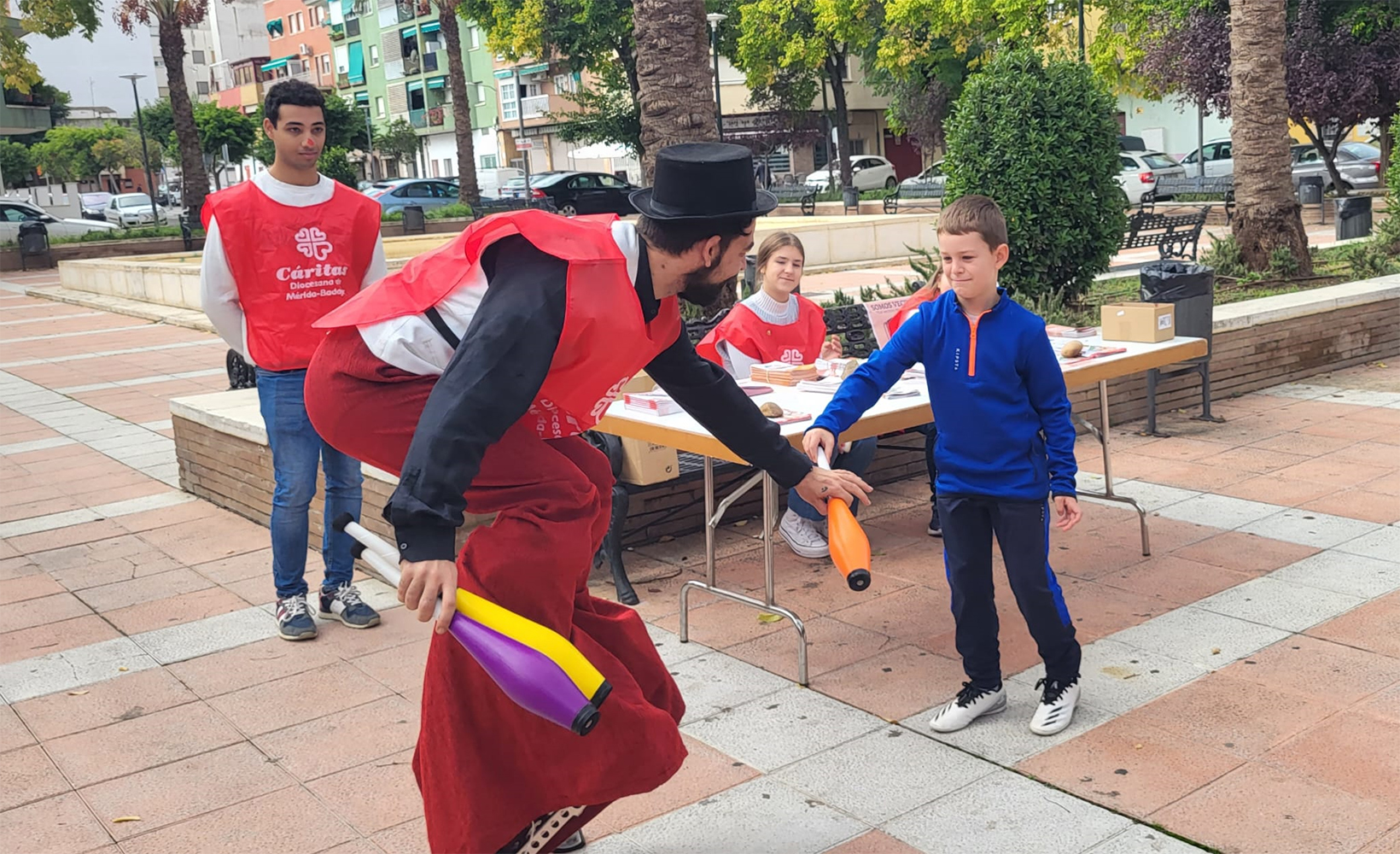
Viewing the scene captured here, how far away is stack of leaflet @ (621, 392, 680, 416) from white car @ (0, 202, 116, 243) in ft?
104

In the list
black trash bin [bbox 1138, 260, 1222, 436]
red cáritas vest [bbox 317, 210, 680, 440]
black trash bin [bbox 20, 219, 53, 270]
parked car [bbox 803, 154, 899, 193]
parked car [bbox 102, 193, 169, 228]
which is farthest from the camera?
parked car [bbox 102, 193, 169, 228]

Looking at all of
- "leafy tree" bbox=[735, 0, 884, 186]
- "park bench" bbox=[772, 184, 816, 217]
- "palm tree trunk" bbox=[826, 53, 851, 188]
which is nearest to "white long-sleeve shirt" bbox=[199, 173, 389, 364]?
"park bench" bbox=[772, 184, 816, 217]

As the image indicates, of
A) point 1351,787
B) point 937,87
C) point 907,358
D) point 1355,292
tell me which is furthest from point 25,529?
point 937,87

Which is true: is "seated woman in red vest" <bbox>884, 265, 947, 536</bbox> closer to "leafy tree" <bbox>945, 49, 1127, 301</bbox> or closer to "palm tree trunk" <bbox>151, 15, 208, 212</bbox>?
"leafy tree" <bbox>945, 49, 1127, 301</bbox>

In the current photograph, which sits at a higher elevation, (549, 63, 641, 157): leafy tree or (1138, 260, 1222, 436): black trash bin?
(549, 63, 641, 157): leafy tree

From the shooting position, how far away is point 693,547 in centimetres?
594

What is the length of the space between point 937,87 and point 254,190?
39.9 metres

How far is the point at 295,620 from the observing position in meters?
4.91

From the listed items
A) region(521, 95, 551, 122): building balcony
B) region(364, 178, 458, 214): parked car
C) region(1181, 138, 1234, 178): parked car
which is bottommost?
region(1181, 138, 1234, 178): parked car

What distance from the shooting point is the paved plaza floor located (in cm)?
333

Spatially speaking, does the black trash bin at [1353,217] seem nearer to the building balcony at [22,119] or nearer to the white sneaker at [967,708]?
the white sneaker at [967,708]

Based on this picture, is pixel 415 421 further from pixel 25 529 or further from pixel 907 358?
pixel 25 529

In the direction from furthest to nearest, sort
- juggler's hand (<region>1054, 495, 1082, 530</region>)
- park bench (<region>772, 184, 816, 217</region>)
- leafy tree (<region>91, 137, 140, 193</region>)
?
leafy tree (<region>91, 137, 140, 193</region>) < park bench (<region>772, 184, 816, 217</region>) < juggler's hand (<region>1054, 495, 1082, 530</region>)

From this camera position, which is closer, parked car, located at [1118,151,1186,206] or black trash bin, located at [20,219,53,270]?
parked car, located at [1118,151,1186,206]
